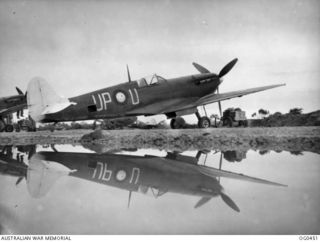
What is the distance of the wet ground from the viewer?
257 cm

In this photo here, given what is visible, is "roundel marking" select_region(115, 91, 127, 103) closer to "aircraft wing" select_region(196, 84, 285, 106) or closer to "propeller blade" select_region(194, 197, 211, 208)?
"aircraft wing" select_region(196, 84, 285, 106)

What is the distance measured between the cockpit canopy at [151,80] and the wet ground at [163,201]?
474 cm

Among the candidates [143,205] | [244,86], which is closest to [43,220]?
[143,205]

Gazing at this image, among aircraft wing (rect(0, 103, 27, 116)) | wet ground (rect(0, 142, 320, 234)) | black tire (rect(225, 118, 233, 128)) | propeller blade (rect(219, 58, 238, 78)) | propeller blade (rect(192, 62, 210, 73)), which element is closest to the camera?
wet ground (rect(0, 142, 320, 234))

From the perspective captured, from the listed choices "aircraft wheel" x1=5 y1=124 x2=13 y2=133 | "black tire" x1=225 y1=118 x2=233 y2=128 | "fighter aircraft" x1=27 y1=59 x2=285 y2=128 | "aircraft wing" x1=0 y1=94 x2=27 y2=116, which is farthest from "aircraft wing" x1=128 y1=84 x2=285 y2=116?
"aircraft wheel" x1=5 y1=124 x2=13 y2=133

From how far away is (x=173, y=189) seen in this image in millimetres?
3021

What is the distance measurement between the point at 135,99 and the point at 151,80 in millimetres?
892

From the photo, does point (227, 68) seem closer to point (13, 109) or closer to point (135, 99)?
point (135, 99)

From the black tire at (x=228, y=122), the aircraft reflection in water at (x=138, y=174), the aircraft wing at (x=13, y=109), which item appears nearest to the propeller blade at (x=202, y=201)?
the aircraft reflection in water at (x=138, y=174)

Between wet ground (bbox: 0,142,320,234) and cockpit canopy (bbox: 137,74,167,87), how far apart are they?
474 cm

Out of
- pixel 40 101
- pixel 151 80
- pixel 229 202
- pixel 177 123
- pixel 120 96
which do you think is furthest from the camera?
pixel 177 123

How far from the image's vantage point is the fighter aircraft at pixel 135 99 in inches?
285

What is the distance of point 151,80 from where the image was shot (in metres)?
8.80

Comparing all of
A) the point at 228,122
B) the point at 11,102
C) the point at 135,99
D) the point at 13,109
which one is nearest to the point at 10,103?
the point at 11,102
